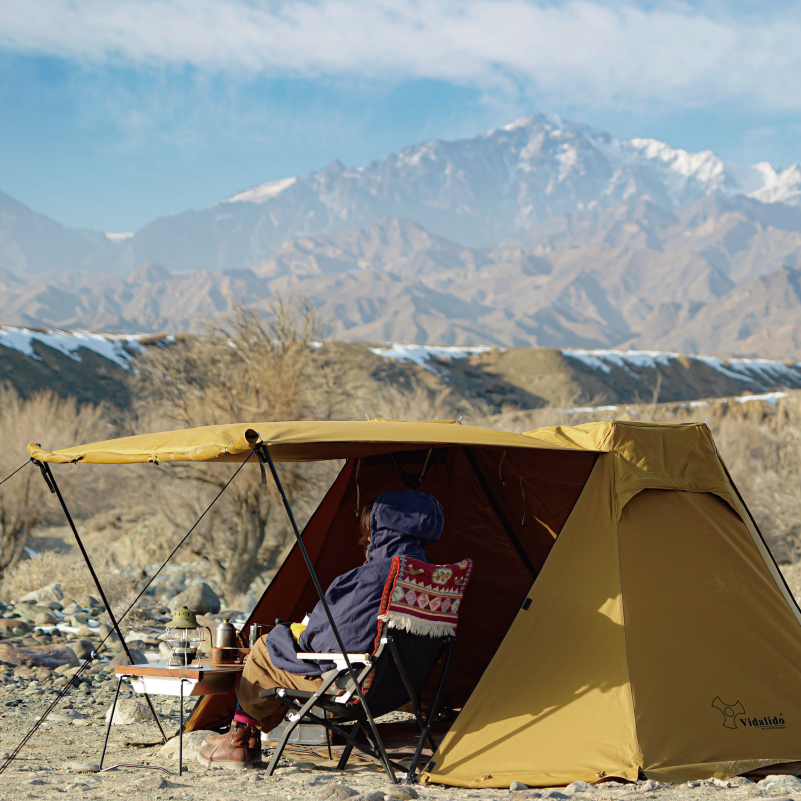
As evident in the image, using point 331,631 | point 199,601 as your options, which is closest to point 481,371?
point 199,601

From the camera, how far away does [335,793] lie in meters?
4.26

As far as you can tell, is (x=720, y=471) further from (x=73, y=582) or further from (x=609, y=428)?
(x=73, y=582)

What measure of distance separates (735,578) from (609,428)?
121 cm

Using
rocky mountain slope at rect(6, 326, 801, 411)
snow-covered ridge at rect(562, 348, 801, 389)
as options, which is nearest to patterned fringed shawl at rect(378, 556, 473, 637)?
rocky mountain slope at rect(6, 326, 801, 411)

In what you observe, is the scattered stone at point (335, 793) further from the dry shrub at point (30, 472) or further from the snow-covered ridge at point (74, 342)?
the snow-covered ridge at point (74, 342)

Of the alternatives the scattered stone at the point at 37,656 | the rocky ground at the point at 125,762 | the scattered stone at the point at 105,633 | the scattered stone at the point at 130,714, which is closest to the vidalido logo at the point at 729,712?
the rocky ground at the point at 125,762

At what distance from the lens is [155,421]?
20984 millimetres

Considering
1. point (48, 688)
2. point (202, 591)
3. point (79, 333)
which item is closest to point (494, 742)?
point (48, 688)

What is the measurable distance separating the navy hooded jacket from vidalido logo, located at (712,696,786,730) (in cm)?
187

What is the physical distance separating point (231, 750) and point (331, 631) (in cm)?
98

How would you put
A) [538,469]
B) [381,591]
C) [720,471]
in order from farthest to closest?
[538,469] < [720,471] < [381,591]

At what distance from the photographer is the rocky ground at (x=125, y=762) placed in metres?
4.45

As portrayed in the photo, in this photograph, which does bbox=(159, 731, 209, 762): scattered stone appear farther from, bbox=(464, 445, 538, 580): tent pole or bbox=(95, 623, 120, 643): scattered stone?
bbox=(95, 623, 120, 643): scattered stone

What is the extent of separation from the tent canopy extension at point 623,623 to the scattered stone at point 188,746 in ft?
1.26
